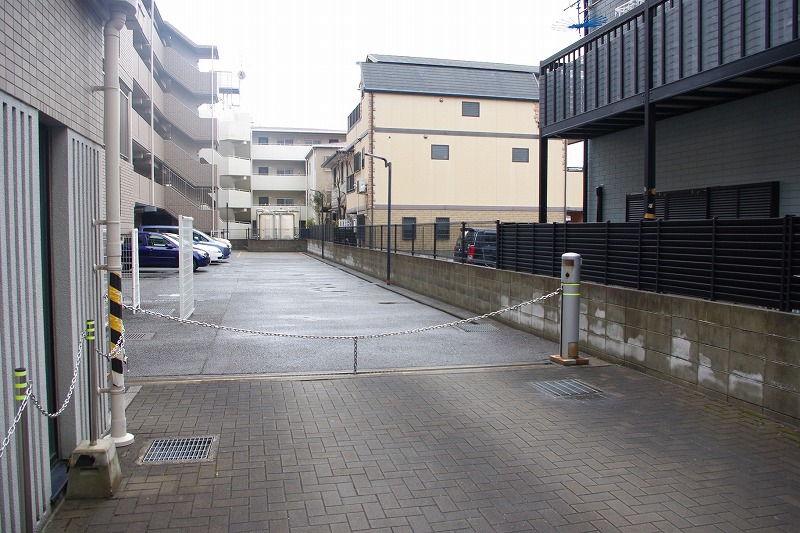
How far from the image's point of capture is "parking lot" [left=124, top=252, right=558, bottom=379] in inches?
364

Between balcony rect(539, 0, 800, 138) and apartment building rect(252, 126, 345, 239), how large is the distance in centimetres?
5281

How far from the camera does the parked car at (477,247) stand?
14719 mm

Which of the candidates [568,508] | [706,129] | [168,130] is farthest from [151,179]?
[568,508]

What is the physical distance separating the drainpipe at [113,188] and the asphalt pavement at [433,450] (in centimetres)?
66

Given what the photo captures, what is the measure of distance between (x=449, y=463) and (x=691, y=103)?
9326mm

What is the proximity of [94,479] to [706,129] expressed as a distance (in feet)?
38.2

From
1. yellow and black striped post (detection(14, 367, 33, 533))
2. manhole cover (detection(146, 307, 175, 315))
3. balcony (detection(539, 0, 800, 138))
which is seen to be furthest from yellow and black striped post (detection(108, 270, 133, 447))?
manhole cover (detection(146, 307, 175, 315))

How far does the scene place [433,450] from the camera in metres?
5.54

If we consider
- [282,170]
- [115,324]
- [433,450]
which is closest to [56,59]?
[115,324]

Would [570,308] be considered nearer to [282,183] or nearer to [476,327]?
[476,327]

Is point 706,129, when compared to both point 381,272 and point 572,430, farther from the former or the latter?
point 381,272

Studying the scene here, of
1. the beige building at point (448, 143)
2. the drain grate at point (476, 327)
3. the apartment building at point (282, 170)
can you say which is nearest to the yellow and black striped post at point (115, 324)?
the drain grate at point (476, 327)

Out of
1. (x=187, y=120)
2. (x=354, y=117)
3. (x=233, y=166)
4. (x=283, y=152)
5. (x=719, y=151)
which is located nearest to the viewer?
(x=719, y=151)

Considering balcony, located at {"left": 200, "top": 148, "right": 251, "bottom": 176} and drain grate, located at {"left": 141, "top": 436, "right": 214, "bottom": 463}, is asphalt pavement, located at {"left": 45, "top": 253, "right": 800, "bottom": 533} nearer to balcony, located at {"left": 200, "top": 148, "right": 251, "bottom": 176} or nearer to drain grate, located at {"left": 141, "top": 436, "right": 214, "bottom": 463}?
drain grate, located at {"left": 141, "top": 436, "right": 214, "bottom": 463}
